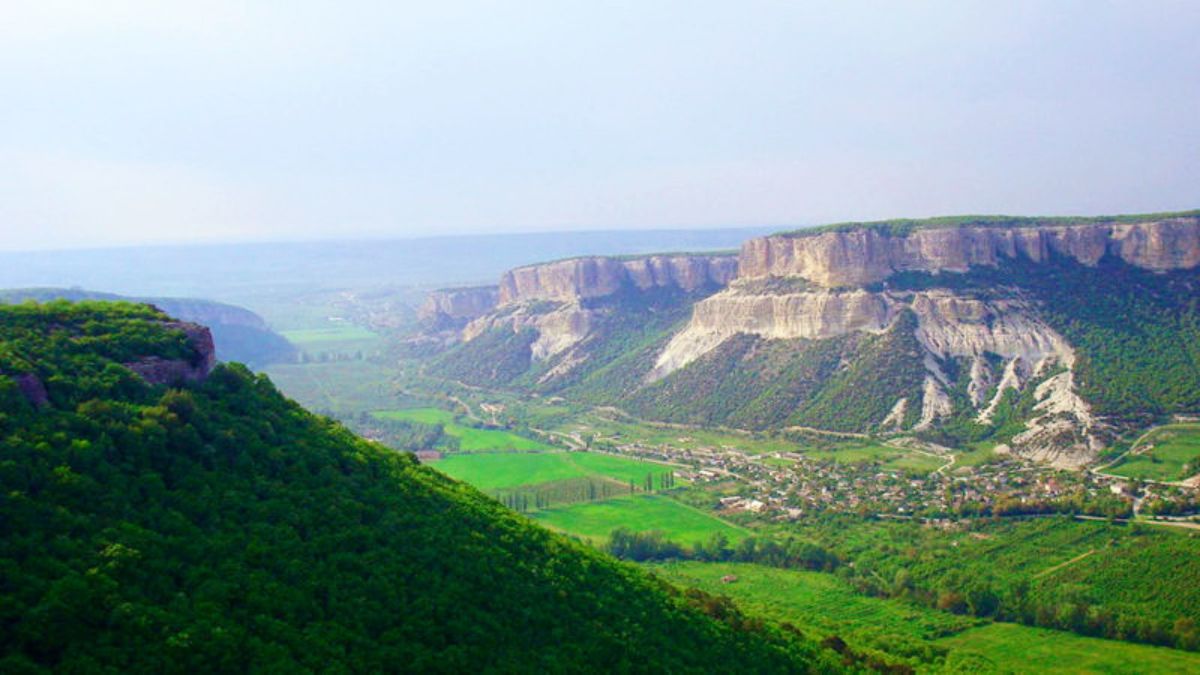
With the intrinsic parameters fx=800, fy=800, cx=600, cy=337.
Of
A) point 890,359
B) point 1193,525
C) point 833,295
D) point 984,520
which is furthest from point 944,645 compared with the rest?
point 833,295

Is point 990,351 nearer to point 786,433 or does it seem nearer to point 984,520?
point 786,433

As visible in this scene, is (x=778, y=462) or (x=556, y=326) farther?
(x=556, y=326)

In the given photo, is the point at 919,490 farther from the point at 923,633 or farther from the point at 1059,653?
the point at 1059,653

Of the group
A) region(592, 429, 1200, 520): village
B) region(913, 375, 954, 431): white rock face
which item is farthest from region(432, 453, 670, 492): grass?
region(913, 375, 954, 431): white rock face

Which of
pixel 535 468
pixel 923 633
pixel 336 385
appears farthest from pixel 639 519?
pixel 336 385

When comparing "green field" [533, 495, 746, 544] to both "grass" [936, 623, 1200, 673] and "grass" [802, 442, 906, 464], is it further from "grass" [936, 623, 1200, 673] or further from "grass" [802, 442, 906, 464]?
"grass" [936, 623, 1200, 673]

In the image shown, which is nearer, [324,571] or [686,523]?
[324,571]
